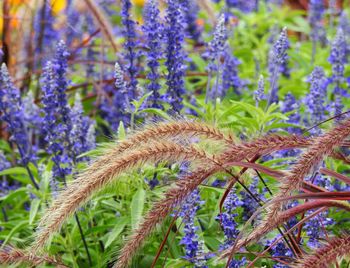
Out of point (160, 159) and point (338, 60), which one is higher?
point (338, 60)

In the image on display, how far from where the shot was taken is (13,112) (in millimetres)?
4875

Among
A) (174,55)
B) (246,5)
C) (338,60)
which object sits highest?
(246,5)

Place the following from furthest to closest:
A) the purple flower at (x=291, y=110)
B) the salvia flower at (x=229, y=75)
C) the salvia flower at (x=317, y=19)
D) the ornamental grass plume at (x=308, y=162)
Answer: the salvia flower at (x=317, y=19), the salvia flower at (x=229, y=75), the purple flower at (x=291, y=110), the ornamental grass plume at (x=308, y=162)

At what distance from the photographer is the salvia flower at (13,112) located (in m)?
4.49

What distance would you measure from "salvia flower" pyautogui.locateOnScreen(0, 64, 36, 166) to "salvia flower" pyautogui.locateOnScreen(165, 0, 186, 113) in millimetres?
881

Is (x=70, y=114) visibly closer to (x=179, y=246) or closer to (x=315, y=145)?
(x=179, y=246)

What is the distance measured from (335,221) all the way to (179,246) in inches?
30.4

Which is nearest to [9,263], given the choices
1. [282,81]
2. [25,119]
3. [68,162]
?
[68,162]

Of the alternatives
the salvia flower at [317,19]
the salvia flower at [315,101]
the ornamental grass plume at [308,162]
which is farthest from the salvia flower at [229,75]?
the ornamental grass plume at [308,162]

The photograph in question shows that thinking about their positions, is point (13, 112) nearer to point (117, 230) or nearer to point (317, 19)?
point (117, 230)

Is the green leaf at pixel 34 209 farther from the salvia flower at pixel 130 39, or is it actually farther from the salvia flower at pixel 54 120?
the salvia flower at pixel 130 39

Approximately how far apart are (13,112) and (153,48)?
3.35ft

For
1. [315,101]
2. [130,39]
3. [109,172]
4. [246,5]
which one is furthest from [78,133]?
[246,5]

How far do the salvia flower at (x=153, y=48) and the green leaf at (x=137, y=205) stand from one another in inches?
32.1
